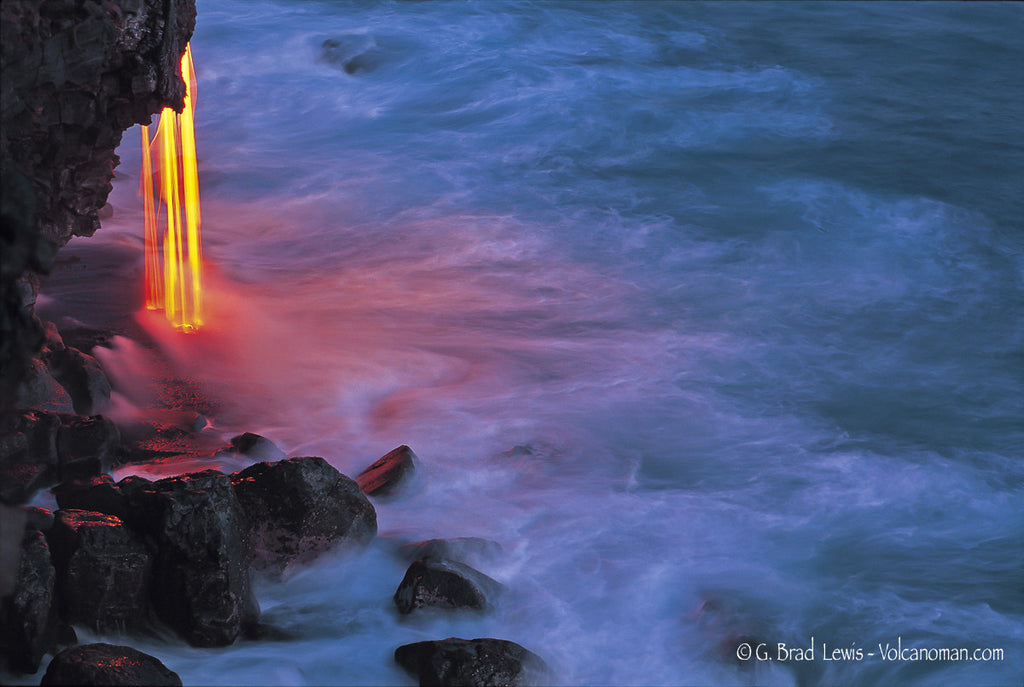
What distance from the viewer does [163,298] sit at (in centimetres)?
888

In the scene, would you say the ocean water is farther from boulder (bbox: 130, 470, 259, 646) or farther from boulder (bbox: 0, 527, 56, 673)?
boulder (bbox: 0, 527, 56, 673)

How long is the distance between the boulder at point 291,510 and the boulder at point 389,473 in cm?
75

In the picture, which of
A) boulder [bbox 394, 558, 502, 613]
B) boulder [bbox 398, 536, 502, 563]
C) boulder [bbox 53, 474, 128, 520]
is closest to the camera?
boulder [bbox 53, 474, 128, 520]

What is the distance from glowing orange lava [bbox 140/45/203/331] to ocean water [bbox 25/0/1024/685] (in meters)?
0.23

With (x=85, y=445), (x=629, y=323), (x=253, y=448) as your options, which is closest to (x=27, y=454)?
(x=85, y=445)

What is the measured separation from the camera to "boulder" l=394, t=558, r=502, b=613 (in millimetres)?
5578

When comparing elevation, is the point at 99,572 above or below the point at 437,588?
above

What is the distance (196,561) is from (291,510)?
0.73 meters

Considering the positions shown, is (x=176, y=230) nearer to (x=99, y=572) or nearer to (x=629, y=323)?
(x=629, y=323)

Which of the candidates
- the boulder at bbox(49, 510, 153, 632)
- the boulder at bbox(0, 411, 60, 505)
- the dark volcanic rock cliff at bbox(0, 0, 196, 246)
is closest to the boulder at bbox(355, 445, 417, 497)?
the boulder at bbox(49, 510, 153, 632)

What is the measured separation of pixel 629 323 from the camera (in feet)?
31.2

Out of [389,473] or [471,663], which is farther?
[389,473]

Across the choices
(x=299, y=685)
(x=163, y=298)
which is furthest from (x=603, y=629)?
(x=163, y=298)

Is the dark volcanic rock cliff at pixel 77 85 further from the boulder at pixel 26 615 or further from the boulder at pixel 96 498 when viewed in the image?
the boulder at pixel 26 615
